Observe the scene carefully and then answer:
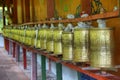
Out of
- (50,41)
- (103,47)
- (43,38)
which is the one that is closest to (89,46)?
(103,47)

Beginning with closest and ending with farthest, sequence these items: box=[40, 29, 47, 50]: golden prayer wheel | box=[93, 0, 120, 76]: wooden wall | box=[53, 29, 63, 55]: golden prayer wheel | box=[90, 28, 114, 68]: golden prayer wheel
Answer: box=[90, 28, 114, 68]: golden prayer wheel
box=[93, 0, 120, 76]: wooden wall
box=[53, 29, 63, 55]: golden prayer wheel
box=[40, 29, 47, 50]: golden prayer wheel

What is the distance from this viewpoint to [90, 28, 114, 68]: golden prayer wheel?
1.80 metres

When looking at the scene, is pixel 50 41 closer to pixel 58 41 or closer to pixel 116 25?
pixel 58 41

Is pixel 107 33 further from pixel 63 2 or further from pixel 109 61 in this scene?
pixel 63 2

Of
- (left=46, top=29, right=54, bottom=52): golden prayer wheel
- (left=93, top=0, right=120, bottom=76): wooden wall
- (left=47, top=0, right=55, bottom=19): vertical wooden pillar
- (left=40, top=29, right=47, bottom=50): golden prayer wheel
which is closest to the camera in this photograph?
(left=93, top=0, right=120, bottom=76): wooden wall

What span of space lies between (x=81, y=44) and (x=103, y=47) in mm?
305

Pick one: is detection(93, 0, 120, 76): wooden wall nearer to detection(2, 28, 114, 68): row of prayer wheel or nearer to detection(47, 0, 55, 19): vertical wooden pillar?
detection(2, 28, 114, 68): row of prayer wheel

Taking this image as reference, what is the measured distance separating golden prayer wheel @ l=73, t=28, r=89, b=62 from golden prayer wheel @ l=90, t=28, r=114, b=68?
201 mm

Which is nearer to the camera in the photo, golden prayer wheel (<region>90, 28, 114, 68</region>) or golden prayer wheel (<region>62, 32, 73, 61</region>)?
golden prayer wheel (<region>90, 28, 114, 68</region>)

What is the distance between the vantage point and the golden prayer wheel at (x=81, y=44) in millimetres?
2072

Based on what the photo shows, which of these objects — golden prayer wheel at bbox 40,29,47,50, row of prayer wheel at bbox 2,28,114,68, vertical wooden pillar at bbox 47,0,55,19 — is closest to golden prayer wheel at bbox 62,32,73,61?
row of prayer wheel at bbox 2,28,114,68

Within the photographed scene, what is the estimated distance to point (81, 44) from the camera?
211cm

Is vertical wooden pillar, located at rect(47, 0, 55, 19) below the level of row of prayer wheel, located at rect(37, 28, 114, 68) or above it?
above

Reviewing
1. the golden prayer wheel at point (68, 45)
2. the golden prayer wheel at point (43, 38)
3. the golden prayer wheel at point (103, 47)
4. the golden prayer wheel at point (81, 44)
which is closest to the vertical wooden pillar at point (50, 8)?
the golden prayer wheel at point (43, 38)
